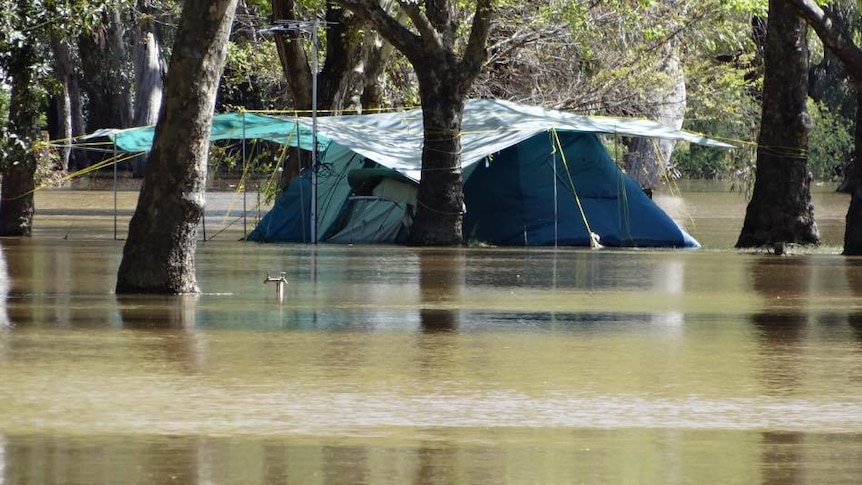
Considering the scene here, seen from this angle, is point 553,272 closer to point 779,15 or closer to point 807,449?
point 779,15

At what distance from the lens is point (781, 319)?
50.2ft

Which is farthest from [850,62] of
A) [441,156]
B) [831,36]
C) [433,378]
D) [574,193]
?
[433,378]

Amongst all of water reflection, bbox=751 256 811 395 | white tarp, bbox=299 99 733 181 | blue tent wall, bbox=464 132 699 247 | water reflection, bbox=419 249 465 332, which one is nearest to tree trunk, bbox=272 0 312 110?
white tarp, bbox=299 99 733 181

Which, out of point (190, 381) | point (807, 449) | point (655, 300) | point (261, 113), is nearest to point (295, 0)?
point (261, 113)

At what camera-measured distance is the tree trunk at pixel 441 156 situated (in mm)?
26406

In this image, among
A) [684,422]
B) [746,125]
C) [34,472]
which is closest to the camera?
[34,472]

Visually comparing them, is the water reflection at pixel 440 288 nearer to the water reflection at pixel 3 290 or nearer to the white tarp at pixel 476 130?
the white tarp at pixel 476 130

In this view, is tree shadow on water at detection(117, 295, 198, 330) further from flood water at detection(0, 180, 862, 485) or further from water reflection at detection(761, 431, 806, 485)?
water reflection at detection(761, 431, 806, 485)

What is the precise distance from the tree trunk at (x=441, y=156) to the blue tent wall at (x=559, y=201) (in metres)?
1.26

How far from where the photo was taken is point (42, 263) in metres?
21.6

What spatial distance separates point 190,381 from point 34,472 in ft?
10.0

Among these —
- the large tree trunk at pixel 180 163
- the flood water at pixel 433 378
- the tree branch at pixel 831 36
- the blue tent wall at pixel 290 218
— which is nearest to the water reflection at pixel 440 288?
the flood water at pixel 433 378

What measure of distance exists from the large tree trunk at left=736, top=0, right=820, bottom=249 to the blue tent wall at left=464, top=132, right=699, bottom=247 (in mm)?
1852

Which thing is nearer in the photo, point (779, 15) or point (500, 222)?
point (779, 15)
